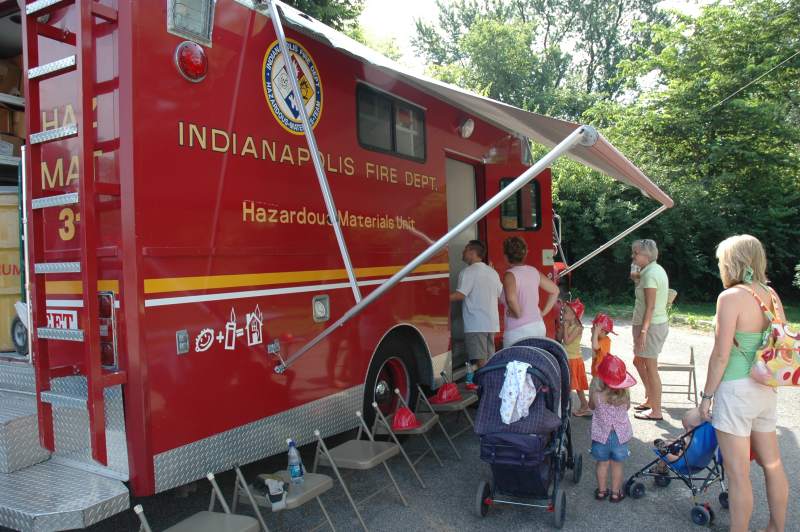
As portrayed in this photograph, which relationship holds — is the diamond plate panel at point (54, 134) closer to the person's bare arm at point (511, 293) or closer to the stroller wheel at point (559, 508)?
the person's bare arm at point (511, 293)

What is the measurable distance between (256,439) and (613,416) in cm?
223

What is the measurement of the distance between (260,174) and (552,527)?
275 centimetres

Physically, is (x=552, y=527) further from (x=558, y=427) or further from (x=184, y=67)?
(x=184, y=67)

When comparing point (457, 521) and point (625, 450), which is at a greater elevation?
point (625, 450)

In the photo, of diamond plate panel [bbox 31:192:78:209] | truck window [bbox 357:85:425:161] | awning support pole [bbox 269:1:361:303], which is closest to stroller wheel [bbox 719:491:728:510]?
awning support pole [bbox 269:1:361:303]

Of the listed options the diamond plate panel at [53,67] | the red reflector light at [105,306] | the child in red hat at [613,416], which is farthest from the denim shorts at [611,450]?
the diamond plate panel at [53,67]

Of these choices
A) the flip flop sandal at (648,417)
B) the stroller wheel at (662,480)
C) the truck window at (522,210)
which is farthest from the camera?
the truck window at (522,210)

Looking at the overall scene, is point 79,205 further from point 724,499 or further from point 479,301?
point 724,499

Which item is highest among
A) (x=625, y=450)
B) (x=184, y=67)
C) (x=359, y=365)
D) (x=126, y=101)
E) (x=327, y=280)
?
(x=184, y=67)

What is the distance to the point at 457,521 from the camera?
3814 mm

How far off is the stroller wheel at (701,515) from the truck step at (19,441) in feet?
12.1

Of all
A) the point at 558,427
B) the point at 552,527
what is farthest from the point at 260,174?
the point at 552,527

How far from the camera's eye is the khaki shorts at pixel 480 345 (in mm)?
5508

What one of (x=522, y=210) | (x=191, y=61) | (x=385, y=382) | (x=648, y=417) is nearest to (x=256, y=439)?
(x=385, y=382)
